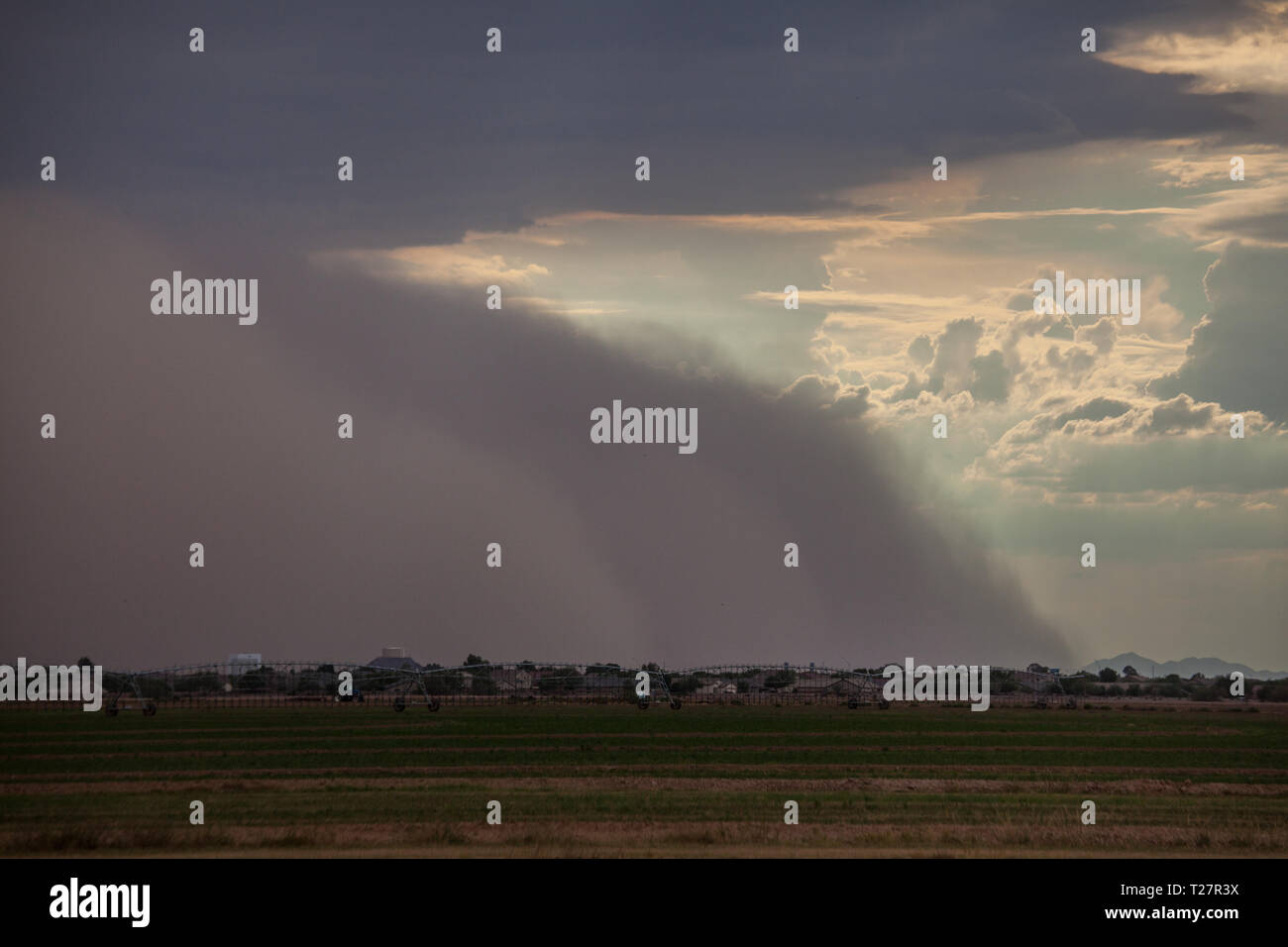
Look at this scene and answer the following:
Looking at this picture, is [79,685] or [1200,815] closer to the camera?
[1200,815]

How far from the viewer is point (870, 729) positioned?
98000 millimetres

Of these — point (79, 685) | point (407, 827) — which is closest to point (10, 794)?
point (407, 827)

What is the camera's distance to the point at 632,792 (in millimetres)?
45750

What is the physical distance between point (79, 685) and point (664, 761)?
421ft

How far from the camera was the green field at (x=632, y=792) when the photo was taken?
34.3 metres

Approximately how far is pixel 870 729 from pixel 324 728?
42.1 m

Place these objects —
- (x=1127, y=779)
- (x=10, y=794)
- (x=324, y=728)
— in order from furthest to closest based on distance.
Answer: (x=324, y=728) < (x=1127, y=779) < (x=10, y=794)

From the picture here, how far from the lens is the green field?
34344 millimetres
